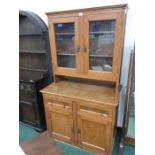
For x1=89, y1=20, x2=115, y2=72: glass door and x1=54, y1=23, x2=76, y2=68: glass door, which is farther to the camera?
x1=54, y1=23, x2=76, y2=68: glass door

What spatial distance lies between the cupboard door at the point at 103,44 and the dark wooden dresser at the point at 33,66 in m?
0.75

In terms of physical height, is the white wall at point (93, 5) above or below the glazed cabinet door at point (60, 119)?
above

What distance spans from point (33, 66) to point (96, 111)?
1.41m

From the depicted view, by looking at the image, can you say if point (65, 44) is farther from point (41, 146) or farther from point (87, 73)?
point (41, 146)

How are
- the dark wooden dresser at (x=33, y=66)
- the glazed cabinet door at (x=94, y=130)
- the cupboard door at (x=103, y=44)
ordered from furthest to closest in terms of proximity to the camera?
1. the dark wooden dresser at (x=33, y=66)
2. the glazed cabinet door at (x=94, y=130)
3. the cupboard door at (x=103, y=44)

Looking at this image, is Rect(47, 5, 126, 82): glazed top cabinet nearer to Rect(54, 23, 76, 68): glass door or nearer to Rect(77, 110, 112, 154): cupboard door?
Rect(54, 23, 76, 68): glass door

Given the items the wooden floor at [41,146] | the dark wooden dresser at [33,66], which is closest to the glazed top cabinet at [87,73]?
the wooden floor at [41,146]

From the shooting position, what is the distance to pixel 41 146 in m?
2.01

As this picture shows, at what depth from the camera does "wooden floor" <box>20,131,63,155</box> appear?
1.91 meters

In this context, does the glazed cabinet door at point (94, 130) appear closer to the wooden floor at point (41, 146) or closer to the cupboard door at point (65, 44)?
the wooden floor at point (41, 146)

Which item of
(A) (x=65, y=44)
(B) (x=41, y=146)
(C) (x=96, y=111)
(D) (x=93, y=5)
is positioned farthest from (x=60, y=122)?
(D) (x=93, y=5)

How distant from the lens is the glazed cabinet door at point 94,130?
164cm

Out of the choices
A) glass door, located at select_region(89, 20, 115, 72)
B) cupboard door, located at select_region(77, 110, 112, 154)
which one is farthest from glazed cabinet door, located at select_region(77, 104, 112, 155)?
glass door, located at select_region(89, 20, 115, 72)
